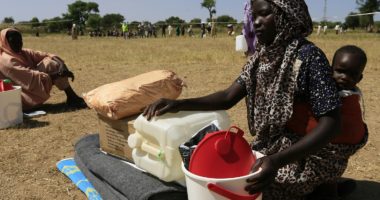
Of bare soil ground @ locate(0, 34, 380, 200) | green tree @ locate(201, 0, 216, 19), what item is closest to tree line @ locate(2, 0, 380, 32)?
green tree @ locate(201, 0, 216, 19)

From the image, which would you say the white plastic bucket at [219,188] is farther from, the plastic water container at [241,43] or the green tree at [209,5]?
the green tree at [209,5]

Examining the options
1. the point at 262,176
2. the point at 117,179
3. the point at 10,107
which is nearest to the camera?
the point at 262,176

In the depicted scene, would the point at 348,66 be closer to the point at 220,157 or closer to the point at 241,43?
the point at 220,157

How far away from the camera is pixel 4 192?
3230mm

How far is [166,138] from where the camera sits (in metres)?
2.37

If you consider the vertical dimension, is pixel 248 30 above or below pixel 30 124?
above

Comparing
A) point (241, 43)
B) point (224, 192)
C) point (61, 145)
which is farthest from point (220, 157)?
point (241, 43)

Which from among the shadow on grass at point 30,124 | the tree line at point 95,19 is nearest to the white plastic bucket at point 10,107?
Result: the shadow on grass at point 30,124

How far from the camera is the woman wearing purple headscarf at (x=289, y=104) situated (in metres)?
2.12

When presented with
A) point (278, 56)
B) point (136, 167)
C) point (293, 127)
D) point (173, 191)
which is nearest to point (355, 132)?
point (293, 127)

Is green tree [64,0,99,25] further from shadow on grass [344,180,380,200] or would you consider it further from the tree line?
shadow on grass [344,180,380,200]

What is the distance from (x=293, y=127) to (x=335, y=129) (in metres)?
0.32

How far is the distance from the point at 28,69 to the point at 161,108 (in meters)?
3.64

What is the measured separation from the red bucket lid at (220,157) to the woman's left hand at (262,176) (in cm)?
11
